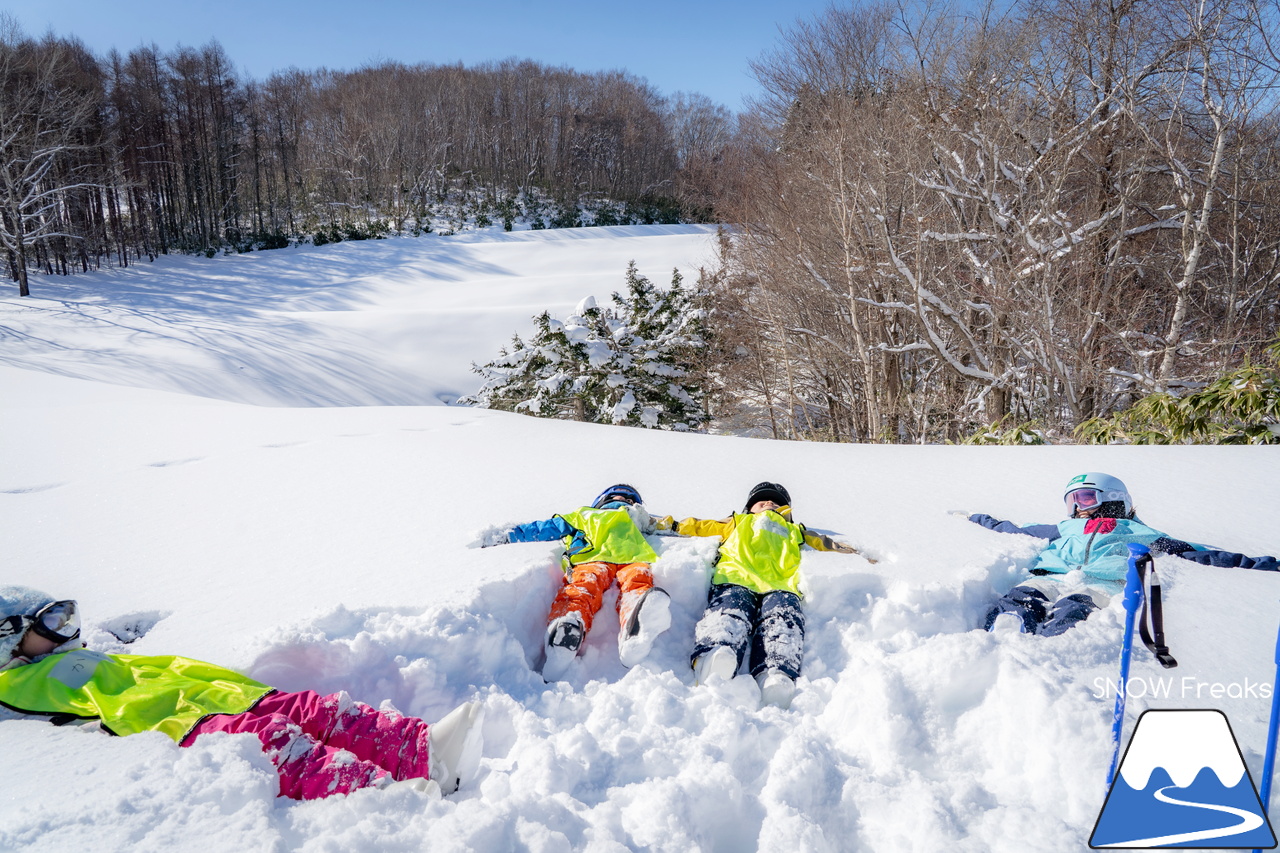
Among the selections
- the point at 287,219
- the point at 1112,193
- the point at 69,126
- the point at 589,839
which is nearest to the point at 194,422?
the point at 589,839

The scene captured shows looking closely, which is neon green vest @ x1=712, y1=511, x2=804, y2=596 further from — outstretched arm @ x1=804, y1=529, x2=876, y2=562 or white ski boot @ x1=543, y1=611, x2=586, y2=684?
white ski boot @ x1=543, y1=611, x2=586, y2=684

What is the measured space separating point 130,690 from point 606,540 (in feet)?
5.60

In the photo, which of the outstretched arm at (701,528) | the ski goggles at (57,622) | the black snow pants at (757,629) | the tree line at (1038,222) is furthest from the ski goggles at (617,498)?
the tree line at (1038,222)

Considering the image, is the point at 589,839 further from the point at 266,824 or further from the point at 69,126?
the point at 69,126

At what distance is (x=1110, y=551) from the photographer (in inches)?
99.9

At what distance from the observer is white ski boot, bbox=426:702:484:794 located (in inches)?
64.9

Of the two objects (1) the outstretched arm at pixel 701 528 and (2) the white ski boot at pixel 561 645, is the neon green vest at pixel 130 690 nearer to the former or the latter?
(2) the white ski boot at pixel 561 645

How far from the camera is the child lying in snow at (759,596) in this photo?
212 centimetres

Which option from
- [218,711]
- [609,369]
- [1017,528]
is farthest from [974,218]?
[218,711]

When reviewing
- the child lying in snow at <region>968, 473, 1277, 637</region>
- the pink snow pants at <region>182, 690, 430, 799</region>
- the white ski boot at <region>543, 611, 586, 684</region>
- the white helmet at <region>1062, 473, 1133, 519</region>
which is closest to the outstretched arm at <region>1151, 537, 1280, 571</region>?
the child lying in snow at <region>968, 473, 1277, 637</region>

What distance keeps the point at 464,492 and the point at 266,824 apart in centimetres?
255

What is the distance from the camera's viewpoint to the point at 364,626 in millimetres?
2229

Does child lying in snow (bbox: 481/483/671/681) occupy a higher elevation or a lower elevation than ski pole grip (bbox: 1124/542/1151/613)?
lower

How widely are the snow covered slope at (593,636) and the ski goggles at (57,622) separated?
260mm
